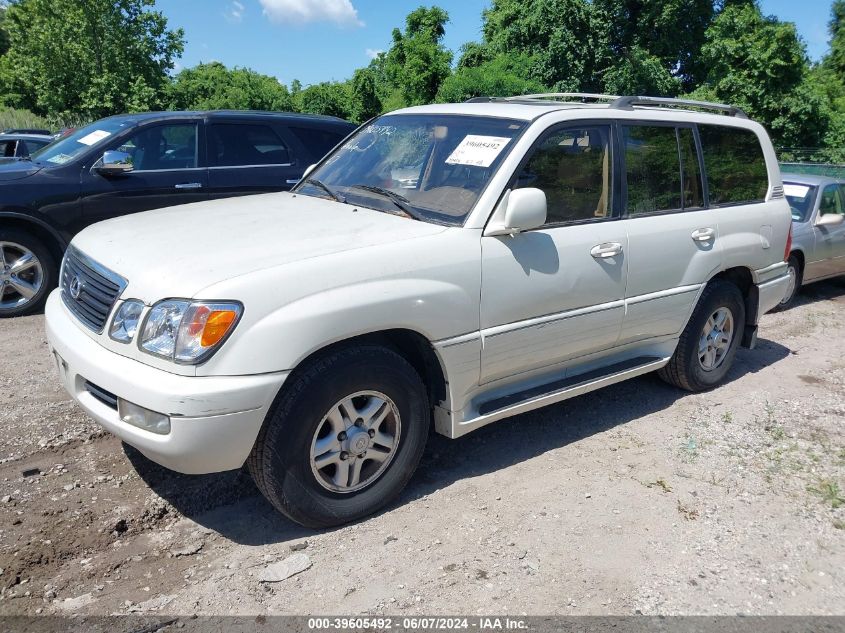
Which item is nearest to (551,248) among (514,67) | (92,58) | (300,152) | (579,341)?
(579,341)

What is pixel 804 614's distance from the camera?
3.00 m

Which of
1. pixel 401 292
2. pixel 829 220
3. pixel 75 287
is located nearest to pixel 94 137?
pixel 75 287

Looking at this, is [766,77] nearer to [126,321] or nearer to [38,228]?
[38,228]

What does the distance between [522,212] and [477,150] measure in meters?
0.61

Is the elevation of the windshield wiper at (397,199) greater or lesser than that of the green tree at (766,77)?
lesser

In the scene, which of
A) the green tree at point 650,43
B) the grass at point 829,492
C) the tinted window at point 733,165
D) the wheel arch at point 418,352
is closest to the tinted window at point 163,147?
the wheel arch at point 418,352

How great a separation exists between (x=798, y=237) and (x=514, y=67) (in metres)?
13.4

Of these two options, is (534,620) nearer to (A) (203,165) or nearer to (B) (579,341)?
(B) (579,341)

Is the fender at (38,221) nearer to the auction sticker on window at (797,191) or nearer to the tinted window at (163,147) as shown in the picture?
the tinted window at (163,147)

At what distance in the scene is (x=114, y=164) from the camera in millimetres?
6547

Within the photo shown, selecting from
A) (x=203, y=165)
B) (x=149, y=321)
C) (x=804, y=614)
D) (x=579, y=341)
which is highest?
(x=203, y=165)

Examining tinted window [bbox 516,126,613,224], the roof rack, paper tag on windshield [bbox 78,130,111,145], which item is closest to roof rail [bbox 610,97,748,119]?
the roof rack

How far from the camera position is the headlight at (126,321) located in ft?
9.97

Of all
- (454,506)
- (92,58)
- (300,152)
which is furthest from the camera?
(92,58)
